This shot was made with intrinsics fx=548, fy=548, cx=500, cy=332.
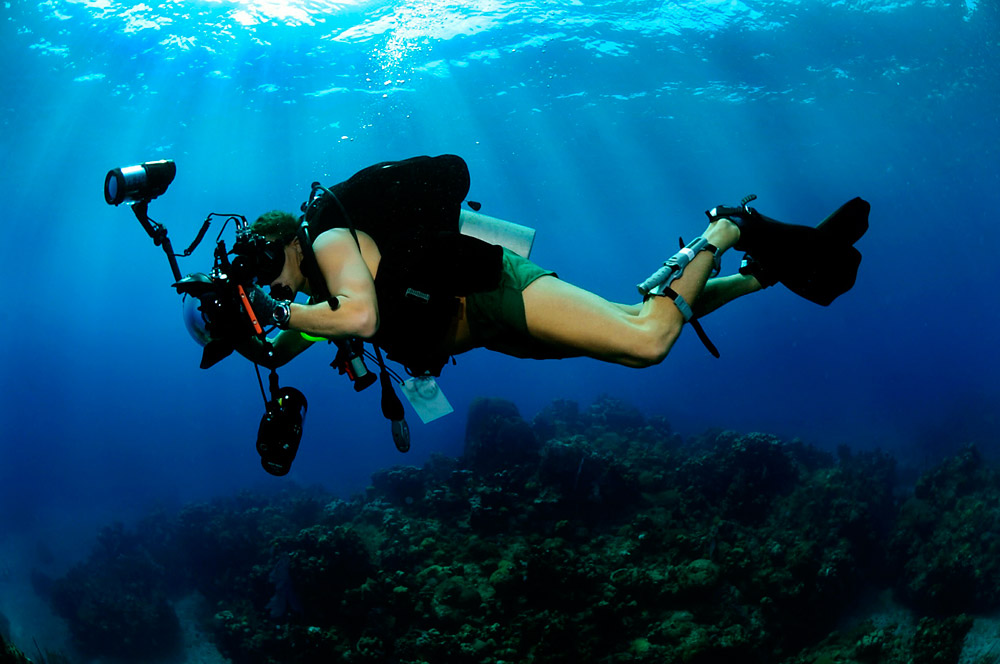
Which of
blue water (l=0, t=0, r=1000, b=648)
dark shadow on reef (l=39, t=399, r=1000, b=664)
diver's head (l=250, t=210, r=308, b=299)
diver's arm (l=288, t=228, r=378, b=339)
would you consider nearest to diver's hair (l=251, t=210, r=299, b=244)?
diver's head (l=250, t=210, r=308, b=299)

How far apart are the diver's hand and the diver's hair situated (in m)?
0.56

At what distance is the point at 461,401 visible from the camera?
244 feet

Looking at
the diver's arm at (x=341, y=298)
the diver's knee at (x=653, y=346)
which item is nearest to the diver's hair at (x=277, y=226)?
the diver's arm at (x=341, y=298)

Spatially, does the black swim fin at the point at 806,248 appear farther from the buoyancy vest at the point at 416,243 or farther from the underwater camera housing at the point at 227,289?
the underwater camera housing at the point at 227,289

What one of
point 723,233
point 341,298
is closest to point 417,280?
point 341,298

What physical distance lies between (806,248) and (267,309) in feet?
10.4

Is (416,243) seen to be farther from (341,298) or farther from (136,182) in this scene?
(136,182)

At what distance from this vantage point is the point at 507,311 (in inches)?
125

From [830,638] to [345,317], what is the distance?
8.70 metres

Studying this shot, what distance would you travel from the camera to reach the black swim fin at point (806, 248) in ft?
Result: 11.2

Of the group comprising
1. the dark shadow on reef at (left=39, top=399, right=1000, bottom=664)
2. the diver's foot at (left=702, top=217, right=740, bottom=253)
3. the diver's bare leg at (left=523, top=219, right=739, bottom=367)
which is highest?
the diver's foot at (left=702, top=217, right=740, bottom=253)

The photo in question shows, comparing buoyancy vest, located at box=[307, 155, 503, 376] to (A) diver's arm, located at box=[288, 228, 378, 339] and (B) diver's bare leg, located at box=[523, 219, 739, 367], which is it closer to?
(A) diver's arm, located at box=[288, 228, 378, 339]

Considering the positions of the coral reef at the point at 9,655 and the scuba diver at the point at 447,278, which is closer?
the scuba diver at the point at 447,278

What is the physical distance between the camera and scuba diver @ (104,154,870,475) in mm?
2820
